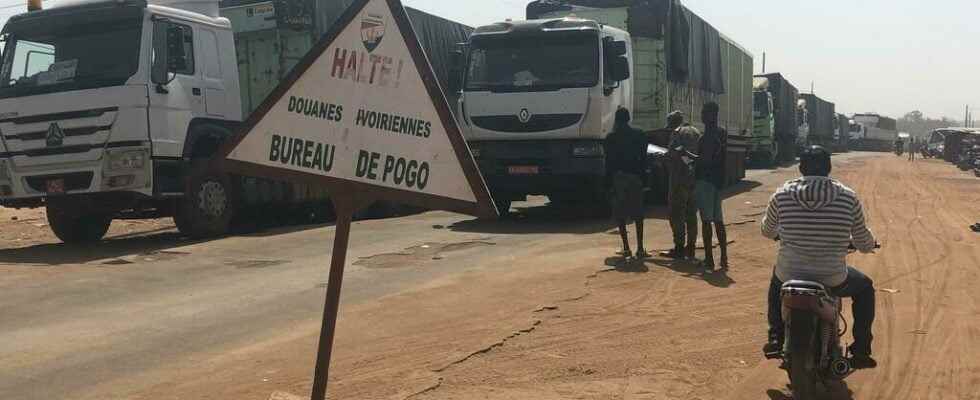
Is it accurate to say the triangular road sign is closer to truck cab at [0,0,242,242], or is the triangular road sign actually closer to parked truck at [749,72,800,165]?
truck cab at [0,0,242,242]

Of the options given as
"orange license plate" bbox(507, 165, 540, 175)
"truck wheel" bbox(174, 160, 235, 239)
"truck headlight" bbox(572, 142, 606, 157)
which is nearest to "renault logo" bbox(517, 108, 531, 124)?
"orange license plate" bbox(507, 165, 540, 175)

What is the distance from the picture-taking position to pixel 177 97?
11.2 meters

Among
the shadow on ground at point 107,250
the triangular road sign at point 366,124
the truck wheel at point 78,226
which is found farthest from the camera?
the truck wheel at point 78,226

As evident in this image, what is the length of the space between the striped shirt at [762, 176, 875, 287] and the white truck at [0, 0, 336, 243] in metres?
7.97

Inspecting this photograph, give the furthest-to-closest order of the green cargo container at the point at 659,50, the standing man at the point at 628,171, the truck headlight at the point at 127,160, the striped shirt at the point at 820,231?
the green cargo container at the point at 659,50 < the truck headlight at the point at 127,160 < the standing man at the point at 628,171 < the striped shirt at the point at 820,231

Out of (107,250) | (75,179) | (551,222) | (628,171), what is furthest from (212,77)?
(628,171)

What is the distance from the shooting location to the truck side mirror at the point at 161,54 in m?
10.9

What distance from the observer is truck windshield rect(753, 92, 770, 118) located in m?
30.6

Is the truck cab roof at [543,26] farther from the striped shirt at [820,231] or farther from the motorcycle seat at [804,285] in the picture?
the motorcycle seat at [804,285]

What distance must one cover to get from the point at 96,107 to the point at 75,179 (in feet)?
2.96

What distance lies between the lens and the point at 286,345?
6.01 m

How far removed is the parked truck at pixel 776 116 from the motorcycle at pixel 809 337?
82.8 feet

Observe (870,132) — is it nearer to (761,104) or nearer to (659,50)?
(761,104)

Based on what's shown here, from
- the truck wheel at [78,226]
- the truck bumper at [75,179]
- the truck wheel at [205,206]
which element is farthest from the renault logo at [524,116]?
the truck wheel at [78,226]
